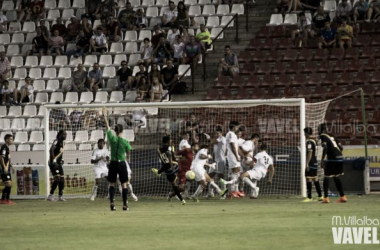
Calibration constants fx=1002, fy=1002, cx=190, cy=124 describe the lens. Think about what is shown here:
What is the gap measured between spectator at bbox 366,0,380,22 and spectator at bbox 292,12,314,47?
76.2 inches

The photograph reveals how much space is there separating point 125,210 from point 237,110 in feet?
26.2

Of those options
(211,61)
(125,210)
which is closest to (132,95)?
(211,61)

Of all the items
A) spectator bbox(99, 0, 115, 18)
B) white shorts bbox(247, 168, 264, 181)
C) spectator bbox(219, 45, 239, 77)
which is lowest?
white shorts bbox(247, 168, 264, 181)

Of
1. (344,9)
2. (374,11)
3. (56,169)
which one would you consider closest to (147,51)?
(344,9)

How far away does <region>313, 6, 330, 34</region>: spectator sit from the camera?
3321cm

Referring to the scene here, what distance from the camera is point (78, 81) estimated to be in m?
35.0

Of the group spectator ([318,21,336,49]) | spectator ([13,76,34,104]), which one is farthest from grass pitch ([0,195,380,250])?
spectator ([13,76,34,104])

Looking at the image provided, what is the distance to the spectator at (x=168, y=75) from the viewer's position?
33.2 metres

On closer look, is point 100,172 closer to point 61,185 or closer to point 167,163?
point 61,185

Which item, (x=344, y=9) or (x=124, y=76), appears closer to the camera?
(x=344, y=9)

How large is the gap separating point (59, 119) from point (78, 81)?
462 cm

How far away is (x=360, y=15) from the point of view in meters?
33.2

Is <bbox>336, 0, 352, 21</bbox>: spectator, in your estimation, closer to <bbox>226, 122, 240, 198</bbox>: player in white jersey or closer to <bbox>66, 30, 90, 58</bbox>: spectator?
<bbox>226, 122, 240, 198</bbox>: player in white jersey

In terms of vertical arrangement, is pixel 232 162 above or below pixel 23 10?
below
